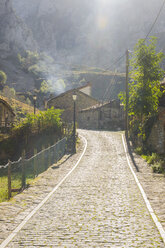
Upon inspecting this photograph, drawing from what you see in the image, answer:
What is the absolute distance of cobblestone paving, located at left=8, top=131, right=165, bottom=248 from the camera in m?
5.32

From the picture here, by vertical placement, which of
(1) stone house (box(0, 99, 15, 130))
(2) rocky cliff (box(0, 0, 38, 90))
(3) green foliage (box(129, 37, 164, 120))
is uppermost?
(2) rocky cliff (box(0, 0, 38, 90))

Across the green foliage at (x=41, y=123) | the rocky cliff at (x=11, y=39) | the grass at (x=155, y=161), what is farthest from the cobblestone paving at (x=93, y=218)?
the rocky cliff at (x=11, y=39)

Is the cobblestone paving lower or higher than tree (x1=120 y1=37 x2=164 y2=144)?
lower

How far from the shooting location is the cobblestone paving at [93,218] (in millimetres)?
5324

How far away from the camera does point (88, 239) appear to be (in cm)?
541

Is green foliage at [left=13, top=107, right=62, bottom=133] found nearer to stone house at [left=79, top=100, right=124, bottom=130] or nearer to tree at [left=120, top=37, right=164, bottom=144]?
tree at [left=120, top=37, right=164, bottom=144]

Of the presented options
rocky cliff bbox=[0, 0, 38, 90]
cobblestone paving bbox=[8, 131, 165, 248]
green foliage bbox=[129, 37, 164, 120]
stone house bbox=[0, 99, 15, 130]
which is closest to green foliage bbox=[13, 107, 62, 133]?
green foliage bbox=[129, 37, 164, 120]

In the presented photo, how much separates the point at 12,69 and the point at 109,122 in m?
91.0

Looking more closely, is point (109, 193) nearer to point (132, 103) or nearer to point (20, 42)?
point (132, 103)

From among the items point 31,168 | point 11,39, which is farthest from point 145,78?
point 11,39

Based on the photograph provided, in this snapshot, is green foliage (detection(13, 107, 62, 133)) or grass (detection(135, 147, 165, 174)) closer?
grass (detection(135, 147, 165, 174))

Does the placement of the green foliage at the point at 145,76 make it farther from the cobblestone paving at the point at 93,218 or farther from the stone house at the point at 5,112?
the stone house at the point at 5,112

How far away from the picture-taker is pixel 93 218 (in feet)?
22.4

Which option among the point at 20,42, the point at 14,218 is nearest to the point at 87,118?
the point at 14,218
